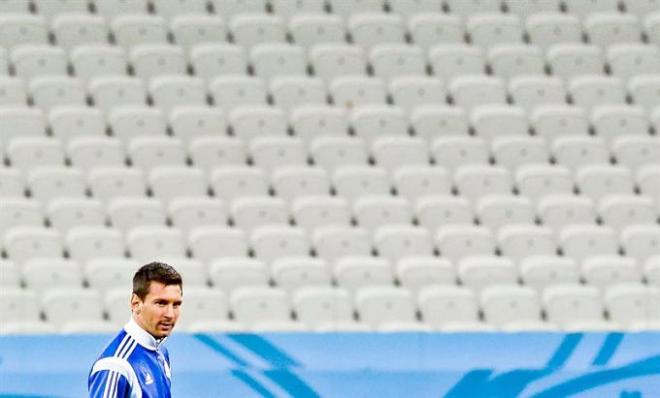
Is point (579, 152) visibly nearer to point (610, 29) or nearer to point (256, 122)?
point (610, 29)

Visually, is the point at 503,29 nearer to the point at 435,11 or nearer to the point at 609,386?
the point at 435,11

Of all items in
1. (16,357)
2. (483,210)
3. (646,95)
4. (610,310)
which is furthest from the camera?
(646,95)

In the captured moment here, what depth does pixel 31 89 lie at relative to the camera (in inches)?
401

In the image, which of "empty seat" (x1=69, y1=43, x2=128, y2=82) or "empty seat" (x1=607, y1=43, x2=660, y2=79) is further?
"empty seat" (x1=607, y1=43, x2=660, y2=79)

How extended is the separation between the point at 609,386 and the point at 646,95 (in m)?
3.75

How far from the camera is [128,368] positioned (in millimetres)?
4523

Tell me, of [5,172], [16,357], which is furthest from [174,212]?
[16,357]

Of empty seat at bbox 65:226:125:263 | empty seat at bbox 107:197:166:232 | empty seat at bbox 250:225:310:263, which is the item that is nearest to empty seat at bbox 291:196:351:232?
empty seat at bbox 250:225:310:263

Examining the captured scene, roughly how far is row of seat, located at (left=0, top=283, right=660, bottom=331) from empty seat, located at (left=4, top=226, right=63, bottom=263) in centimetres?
48

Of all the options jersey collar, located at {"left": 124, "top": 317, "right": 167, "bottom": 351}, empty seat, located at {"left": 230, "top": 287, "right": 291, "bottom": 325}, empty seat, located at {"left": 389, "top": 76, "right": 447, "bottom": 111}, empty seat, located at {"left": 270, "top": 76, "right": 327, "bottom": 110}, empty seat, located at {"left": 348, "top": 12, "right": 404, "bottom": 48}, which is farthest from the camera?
empty seat, located at {"left": 348, "top": 12, "right": 404, "bottom": 48}

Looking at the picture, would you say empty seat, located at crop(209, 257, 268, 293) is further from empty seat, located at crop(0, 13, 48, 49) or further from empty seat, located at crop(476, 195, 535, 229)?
empty seat, located at crop(0, 13, 48, 49)

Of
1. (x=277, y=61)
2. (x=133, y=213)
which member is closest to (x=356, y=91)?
(x=277, y=61)

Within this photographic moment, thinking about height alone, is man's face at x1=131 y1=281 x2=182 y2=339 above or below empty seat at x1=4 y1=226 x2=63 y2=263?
below

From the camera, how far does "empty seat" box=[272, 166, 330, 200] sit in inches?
381
